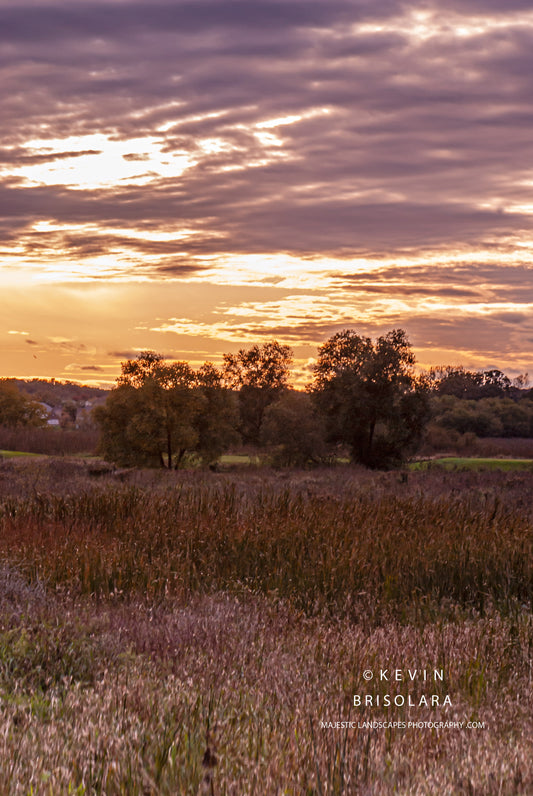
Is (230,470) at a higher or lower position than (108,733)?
lower

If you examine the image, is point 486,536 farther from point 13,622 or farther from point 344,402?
point 344,402

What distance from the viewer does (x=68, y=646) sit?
5.05 m

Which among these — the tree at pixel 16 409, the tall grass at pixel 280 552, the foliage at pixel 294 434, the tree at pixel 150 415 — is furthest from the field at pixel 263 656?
the tree at pixel 16 409

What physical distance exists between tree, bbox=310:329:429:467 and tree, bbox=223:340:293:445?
77.0ft

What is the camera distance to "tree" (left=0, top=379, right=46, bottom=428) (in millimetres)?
79812

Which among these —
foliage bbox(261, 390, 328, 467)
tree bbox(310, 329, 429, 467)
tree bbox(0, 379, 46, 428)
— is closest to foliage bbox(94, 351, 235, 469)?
foliage bbox(261, 390, 328, 467)

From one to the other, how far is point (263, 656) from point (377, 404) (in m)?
33.7

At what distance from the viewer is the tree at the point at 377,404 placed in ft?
126

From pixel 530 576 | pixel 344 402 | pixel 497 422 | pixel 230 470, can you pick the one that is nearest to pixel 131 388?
pixel 230 470

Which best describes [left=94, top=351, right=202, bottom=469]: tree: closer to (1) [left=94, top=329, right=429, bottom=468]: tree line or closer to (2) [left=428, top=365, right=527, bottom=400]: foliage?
(1) [left=94, top=329, right=429, bottom=468]: tree line

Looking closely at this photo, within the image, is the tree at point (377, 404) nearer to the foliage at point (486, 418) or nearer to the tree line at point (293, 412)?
the tree line at point (293, 412)

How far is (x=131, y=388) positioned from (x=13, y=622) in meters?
27.4

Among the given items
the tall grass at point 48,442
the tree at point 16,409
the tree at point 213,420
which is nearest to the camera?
the tree at point 213,420

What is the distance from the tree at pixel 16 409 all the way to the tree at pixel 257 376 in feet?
83.6
